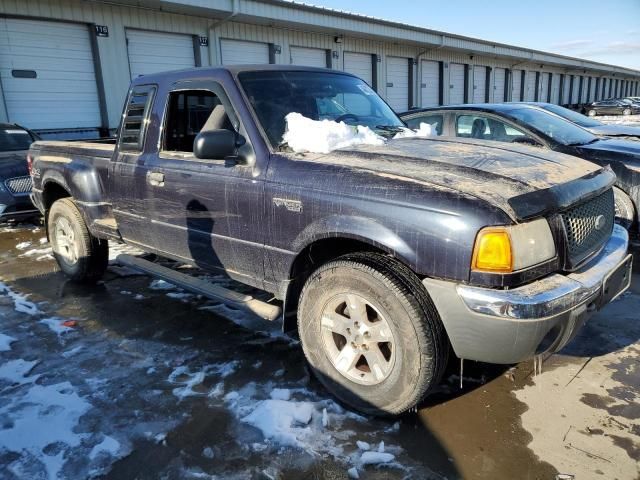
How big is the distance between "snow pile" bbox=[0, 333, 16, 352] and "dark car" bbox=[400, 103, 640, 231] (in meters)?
4.42

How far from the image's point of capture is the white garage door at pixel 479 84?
91.1 ft

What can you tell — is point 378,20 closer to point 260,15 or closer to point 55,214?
point 260,15

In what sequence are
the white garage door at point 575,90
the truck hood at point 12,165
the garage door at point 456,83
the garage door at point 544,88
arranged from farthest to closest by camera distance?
the white garage door at point 575,90 < the garage door at point 544,88 < the garage door at point 456,83 < the truck hood at point 12,165

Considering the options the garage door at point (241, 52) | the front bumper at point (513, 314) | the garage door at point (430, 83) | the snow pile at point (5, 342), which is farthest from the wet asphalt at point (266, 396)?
the garage door at point (430, 83)

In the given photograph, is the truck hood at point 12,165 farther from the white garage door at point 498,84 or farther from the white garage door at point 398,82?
the white garage door at point 498,84

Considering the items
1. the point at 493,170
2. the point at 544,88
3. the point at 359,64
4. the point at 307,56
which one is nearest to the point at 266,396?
the point at 493,170

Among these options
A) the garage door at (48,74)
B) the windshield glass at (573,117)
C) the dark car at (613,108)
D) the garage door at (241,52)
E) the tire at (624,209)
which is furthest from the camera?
the dark car at (613,108)

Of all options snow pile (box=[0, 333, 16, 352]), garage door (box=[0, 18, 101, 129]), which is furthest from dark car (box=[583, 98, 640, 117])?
snow pile (box=[0, 333, 16, 352])

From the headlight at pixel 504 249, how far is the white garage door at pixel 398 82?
63.5 feet

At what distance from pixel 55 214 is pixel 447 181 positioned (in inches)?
179

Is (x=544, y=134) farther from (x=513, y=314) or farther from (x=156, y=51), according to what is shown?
(x=156, y=51)

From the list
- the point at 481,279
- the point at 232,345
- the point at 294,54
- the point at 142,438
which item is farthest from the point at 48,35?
the point at 481,279

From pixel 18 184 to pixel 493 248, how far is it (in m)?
7.52

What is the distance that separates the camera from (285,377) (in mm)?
3303
